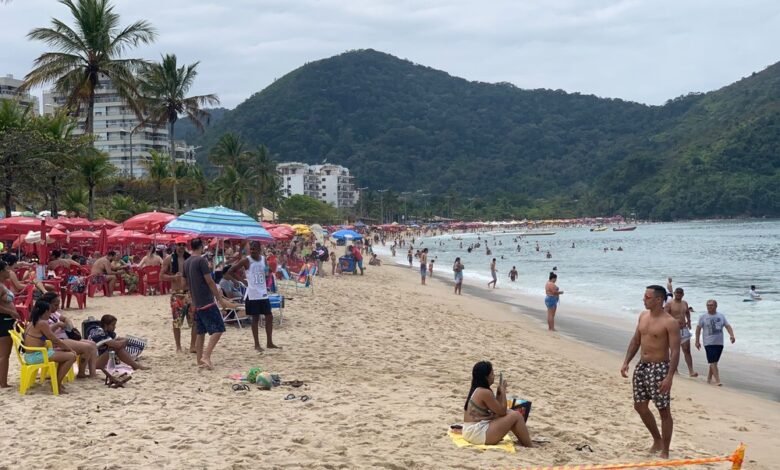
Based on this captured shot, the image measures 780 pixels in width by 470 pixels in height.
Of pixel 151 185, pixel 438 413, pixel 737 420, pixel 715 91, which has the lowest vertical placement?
pixel 737 420

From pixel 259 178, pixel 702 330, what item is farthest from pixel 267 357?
pixel 259 178

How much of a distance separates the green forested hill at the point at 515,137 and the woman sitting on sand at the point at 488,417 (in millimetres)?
121473

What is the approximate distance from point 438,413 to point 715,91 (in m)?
161

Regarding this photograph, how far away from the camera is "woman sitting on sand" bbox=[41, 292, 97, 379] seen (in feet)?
21.1

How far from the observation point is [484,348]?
33.1ft

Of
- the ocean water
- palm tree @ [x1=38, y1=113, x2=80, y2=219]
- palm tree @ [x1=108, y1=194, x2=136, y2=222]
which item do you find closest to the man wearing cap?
the ocean water

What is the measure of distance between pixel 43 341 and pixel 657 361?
528 centimetres

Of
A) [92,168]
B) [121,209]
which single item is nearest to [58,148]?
[92,168]

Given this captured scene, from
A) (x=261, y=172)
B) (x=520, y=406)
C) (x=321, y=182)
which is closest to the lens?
(x=520, y=406)

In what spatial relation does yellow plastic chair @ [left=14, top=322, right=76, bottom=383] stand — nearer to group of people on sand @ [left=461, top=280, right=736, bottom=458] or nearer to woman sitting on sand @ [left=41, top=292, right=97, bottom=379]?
woman sitting on sand @ [left=41, top=292, right=97, bottom=379]

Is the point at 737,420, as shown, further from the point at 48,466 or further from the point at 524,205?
the point at 524,205

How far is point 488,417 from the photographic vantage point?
17.1 feet

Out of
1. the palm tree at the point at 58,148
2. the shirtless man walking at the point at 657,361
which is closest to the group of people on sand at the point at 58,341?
the shirtless man walking at the point at 657,361

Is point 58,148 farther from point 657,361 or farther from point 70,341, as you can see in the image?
point 657,361
